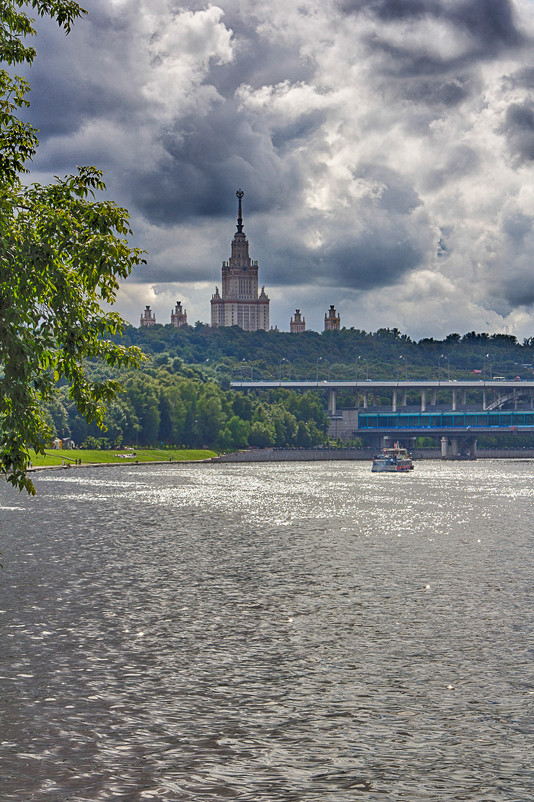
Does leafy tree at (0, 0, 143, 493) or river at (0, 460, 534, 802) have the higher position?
leafy tree at (0, 0, 143, 493)

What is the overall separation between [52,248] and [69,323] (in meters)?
1.78

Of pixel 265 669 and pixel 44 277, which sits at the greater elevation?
pixel 44 277

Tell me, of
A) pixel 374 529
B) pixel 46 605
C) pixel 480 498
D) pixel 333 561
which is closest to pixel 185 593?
pixel 46 605

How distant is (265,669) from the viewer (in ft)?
106

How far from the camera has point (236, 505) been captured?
11094cm

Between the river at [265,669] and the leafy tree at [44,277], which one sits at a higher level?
the leafy tree at [44,277]

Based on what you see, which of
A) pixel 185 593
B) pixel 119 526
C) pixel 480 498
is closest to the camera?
pixel 185 593

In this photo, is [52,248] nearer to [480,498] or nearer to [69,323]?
[69,323]

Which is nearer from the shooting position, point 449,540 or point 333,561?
point 333,561

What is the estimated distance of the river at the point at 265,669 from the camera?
877 inches

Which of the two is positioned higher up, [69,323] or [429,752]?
[69,323]

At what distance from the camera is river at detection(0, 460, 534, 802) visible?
73.1 ft

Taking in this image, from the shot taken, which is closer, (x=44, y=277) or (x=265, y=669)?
(x=44, y=277)

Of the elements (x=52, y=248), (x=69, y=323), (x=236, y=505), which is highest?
(x=52, y=248)
